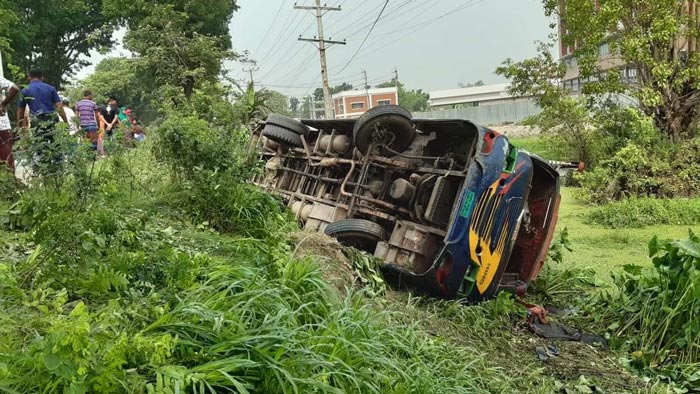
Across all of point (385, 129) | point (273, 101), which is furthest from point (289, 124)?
point (273, 101)

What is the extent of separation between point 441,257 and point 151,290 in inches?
93.7

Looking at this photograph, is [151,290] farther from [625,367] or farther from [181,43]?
[181,43]

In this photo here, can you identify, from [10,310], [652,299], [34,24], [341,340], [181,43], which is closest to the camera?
[10,310]

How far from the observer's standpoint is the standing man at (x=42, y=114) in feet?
13.2

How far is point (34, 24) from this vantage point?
1132 inches

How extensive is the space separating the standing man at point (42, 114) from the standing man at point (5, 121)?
0.40 ft

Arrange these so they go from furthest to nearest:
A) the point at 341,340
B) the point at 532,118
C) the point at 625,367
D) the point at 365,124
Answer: the point at 532,118
the point at 365,124
the point at 625,367
the point at 341,340

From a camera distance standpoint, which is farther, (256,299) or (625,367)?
(625,367)

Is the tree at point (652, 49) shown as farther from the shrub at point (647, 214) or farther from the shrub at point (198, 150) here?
the shrub at point (198, 150)

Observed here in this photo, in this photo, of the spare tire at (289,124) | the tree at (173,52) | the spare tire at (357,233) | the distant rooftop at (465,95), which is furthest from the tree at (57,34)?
the distant rooftop at (465,95)

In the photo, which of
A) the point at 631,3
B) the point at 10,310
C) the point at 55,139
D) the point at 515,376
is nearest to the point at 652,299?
the point at 515,376

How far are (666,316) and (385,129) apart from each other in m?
2.80

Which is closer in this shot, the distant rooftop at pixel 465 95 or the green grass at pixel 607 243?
the green grass at pixel 607 243

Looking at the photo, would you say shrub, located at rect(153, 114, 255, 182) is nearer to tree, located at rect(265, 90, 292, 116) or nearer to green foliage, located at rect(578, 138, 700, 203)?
tree, located at rect(265, 90, 292, 116)
